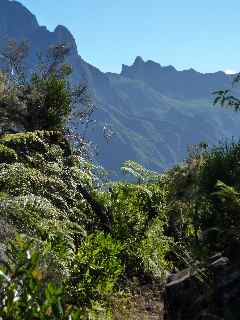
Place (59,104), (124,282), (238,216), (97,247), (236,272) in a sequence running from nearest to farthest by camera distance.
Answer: (236,272) → (238,216) → (97,247) → (124,282) → (59,104)

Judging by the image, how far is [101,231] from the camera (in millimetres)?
9414

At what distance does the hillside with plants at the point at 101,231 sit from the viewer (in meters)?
5.41

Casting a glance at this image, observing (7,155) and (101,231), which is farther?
(101,231)

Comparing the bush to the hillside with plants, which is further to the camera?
the bush

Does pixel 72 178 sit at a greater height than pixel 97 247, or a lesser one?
greater

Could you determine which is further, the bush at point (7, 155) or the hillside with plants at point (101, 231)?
the bush at point (7, 155)

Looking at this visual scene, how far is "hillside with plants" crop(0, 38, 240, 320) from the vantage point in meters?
5.41

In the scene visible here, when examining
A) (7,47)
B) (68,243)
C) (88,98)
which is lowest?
(68,243)

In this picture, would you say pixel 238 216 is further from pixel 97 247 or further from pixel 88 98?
pixel 88 98

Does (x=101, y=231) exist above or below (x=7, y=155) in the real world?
below

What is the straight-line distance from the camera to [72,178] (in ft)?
31.4

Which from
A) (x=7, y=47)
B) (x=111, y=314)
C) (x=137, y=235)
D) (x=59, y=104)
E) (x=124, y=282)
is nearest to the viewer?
(x=111, y=314)

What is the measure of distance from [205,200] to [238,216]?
5.91ft

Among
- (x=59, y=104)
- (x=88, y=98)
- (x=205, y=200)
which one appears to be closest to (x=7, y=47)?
(x=88, y=98)
